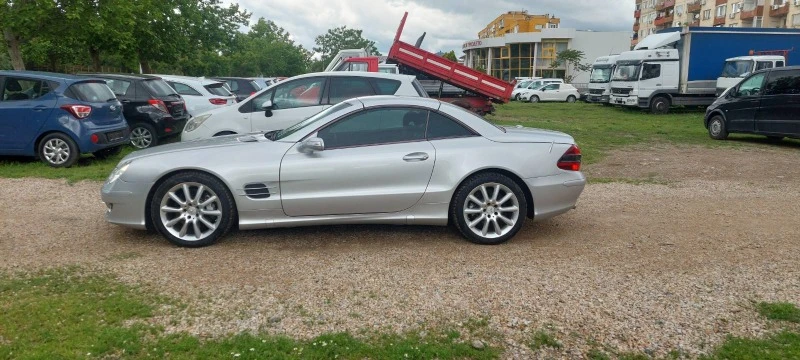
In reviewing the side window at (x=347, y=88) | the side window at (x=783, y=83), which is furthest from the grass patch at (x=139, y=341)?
the side window at (x=783, y=83)

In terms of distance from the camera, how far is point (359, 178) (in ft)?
16.8

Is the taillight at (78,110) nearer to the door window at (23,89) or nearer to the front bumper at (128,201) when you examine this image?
the door window at (23,89)

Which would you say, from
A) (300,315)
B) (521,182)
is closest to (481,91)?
(521,182)

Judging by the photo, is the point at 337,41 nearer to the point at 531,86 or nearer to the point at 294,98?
the point at 531,86

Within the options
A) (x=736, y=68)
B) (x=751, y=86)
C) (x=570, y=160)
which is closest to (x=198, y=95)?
(x=570, y=160)

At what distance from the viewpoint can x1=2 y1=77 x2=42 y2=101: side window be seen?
28.8ft

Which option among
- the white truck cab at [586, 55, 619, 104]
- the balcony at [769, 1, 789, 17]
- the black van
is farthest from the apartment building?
the black van

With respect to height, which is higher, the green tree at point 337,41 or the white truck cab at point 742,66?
the green tree at point 337,41

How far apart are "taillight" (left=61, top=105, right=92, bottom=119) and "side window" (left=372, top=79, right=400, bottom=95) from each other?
447 cm

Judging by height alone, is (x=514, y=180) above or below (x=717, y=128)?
above

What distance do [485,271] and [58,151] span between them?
7509 mm

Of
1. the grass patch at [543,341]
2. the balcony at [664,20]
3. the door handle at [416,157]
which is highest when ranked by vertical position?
the balcony at [664,20]

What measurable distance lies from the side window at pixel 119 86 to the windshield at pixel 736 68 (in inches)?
818

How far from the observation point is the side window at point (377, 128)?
5.30 metres
